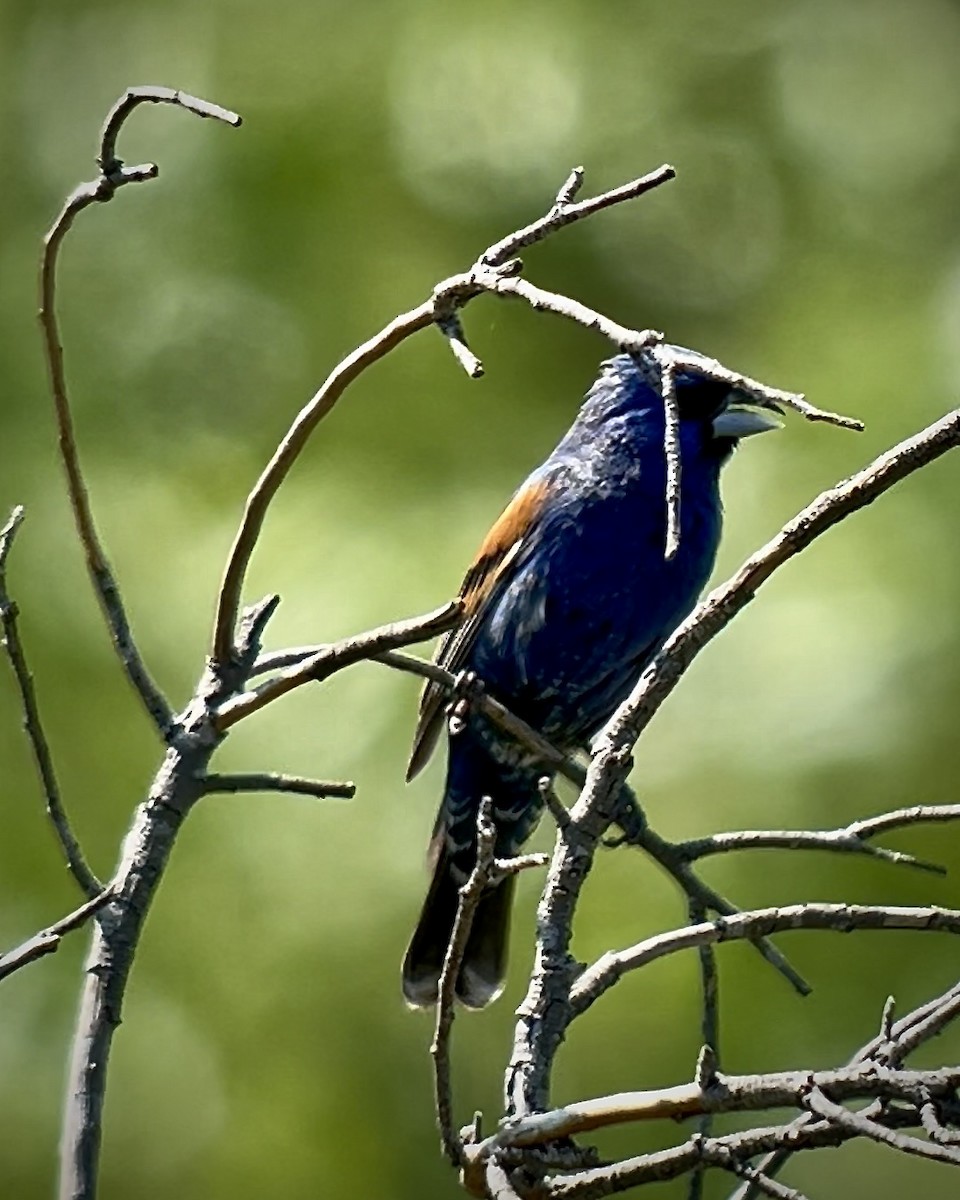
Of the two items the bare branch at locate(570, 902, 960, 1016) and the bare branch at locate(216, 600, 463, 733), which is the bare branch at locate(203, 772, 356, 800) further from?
the bare branch at locate(570, 902, 960, 1016)

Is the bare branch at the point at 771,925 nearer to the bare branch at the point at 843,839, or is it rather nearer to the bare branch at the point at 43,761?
the bare branch at the point at 843,839

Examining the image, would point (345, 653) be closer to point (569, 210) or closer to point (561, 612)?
point (569, 210)

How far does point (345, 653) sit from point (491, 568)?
216 centimetres

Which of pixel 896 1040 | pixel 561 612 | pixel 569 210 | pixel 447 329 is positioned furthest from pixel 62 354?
pixel 561 612

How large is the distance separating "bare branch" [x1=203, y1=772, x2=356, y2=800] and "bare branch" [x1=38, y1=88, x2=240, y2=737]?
9 cm

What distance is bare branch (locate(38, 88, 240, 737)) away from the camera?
2150 millimetres

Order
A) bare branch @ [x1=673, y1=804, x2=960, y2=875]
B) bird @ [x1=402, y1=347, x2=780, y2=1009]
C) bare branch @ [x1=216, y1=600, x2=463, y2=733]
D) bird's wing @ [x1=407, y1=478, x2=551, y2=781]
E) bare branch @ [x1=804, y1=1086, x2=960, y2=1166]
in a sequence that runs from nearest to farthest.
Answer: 1. bare branch @ [x1=804, y1=1086, x2=960, y2=1166]
2. bare branch @ [x1=216, y1=600, x2=463, y2=733]
3. bare branch @ [x1=673, y1=804, x2=960, y2=875]
4. bird @ [x1=402, y1=347, x2=780, y2=1009]
5. bird's wing @ [x1=407, y1=478, x2=551, y2=781]

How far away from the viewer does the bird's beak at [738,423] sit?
4254 mm

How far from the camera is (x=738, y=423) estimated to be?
14.0ft

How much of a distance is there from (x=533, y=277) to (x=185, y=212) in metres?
1.10

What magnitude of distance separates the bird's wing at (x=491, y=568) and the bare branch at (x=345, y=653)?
1829mm

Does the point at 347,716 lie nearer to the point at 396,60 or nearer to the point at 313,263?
the point at 313,263

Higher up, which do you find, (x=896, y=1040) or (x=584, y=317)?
(x=584, y=317)

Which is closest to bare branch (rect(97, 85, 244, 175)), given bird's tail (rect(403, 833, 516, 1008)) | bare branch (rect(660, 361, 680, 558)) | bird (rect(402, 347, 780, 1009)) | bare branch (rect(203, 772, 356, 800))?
bare branch (rect(660, 361, 680, 558))
